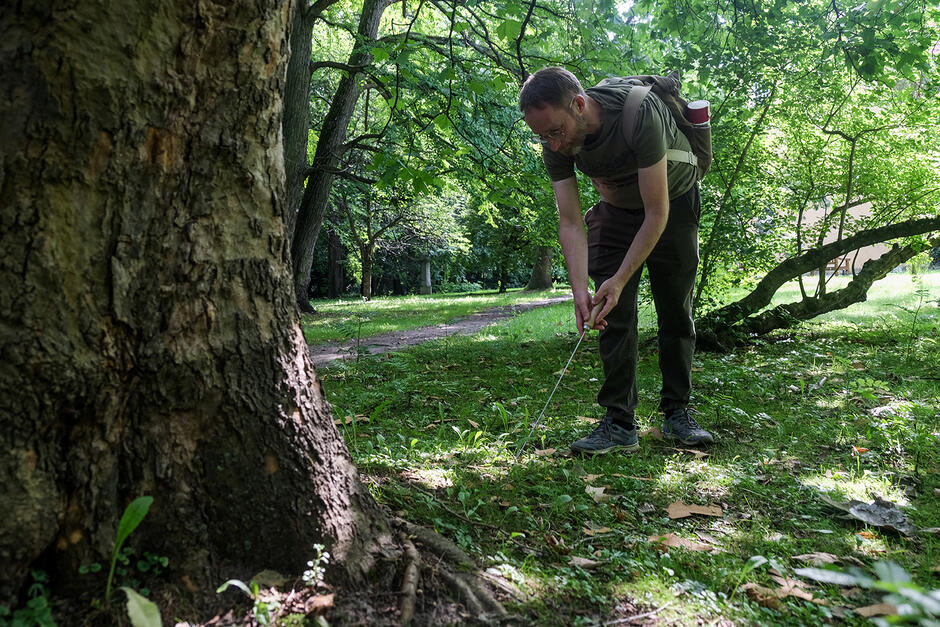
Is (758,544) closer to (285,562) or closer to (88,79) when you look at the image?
(285,562)

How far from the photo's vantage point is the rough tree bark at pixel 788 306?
22.4ft

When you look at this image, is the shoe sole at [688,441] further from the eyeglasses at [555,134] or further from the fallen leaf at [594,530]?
the eyeglasses at [555,134]

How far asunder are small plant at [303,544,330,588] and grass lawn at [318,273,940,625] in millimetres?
539

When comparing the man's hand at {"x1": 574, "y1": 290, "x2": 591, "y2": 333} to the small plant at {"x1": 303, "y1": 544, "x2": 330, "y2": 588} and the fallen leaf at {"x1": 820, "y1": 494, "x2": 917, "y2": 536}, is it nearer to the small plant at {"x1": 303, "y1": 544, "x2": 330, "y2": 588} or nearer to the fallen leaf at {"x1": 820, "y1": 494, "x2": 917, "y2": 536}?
the fallen leaf at {"x1": 820, "y1": 494, "x2": 917, "y2": 536}

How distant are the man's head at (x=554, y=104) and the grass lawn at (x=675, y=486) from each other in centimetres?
157

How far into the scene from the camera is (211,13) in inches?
61.1

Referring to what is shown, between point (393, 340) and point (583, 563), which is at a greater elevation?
point (393, 340)

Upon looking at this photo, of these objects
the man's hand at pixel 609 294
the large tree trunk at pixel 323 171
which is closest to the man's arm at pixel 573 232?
the man's hand at pixel 609 294

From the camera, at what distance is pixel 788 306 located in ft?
24.6

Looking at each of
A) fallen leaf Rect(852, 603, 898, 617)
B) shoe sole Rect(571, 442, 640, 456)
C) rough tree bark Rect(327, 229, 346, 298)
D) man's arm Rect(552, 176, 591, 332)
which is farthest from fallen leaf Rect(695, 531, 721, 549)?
rough tree bark Rect(327, 229, 346, 298)

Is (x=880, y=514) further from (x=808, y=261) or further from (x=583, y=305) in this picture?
(x=808, y=261)

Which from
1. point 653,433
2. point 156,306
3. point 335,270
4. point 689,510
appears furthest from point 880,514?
point 335,270

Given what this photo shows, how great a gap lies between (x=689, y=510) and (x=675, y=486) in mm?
282

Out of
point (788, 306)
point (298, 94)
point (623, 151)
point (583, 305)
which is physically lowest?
point (788, 306)
